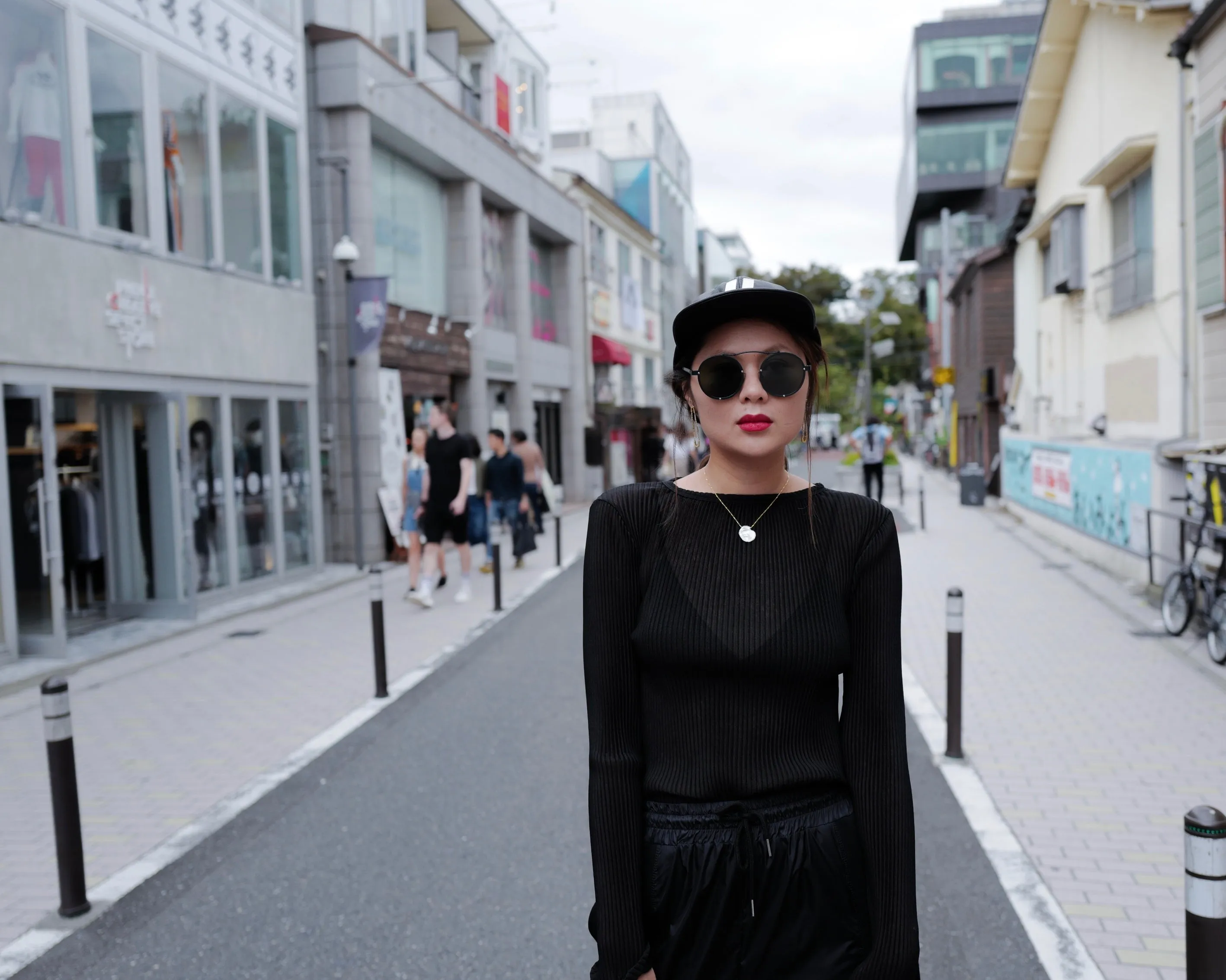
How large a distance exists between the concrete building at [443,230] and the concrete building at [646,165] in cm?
1284

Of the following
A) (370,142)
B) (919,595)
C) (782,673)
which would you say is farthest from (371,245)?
(782,673)

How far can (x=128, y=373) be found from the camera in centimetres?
1176

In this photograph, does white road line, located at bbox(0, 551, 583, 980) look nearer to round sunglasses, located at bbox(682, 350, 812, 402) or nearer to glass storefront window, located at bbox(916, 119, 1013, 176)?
round sunglasses, located at bbox(682, 350, 812, 402)

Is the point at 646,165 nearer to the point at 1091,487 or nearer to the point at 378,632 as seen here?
the point at 1091,487

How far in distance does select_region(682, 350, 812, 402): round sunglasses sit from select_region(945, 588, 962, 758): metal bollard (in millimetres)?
4620

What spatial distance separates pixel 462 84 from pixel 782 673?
23.7 m

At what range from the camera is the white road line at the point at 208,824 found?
14.3ft

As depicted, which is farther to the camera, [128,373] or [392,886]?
[128,373]

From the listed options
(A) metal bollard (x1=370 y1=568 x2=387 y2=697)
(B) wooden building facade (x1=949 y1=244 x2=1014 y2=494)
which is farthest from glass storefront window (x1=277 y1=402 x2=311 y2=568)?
(B) wooden building facade (x1=949 y1=244 x2=1014 y2=494)

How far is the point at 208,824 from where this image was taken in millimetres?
5723

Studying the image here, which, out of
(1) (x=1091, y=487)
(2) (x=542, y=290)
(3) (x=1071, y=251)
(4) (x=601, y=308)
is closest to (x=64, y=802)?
(1) (x=1091, y=487)

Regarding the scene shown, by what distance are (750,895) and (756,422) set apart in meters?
0.82

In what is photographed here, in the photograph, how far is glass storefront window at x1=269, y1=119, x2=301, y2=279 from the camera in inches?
610

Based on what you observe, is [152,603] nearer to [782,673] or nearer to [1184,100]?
[782,673]
